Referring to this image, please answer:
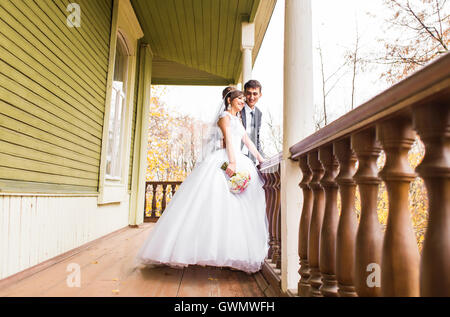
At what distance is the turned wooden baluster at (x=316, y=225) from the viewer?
4.69ft

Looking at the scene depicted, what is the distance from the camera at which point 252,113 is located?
3471mm

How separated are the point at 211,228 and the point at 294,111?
3.26ft

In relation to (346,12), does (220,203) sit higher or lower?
lower

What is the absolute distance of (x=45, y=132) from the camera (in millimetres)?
2842

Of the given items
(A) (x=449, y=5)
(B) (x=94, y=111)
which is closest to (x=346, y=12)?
(A) (x=449, y=5)

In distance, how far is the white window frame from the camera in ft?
14.3

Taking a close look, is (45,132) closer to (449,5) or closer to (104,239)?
(104,239)

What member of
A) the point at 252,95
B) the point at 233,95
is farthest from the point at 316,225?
the point at 252,95

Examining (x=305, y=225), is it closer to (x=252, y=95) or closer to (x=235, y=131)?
(x=235, y=131)

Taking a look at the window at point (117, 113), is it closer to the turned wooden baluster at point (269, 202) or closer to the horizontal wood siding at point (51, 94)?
the horizontal wood siding at point (51, 94)

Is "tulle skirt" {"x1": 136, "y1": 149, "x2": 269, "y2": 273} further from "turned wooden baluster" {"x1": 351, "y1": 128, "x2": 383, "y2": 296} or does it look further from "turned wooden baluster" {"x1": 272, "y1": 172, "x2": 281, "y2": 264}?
"turned wooden baluster" {"x1": 351, "y1": 128, "x2": 383, "y2": 296}

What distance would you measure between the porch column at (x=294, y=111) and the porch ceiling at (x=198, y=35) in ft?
9.64

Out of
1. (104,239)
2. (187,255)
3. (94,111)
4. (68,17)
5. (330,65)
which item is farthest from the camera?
(330,65)

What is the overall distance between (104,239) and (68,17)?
2.53 meters
